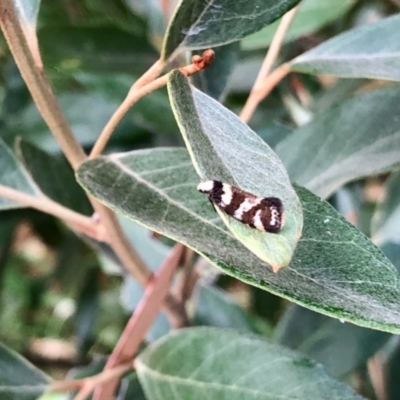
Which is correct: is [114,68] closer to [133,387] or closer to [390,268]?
[133,387]

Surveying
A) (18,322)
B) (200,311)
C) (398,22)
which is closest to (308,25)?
(398,22)

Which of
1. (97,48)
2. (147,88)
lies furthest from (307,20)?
(147,88)

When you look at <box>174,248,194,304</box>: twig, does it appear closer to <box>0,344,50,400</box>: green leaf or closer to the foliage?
the foliage

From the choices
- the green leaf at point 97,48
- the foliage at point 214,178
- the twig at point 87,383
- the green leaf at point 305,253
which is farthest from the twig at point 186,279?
the green leaf at point 97,48

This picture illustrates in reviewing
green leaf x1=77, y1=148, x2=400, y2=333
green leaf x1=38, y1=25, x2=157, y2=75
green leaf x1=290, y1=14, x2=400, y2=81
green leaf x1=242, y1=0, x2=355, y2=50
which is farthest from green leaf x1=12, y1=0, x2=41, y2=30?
green leaf x1=38, y1=25, x2=157, y2=75

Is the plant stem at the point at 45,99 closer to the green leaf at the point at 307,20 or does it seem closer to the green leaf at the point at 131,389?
the green leaf at the point at 131,389

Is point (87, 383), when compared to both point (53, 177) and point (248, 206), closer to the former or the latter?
point (53, 177)
